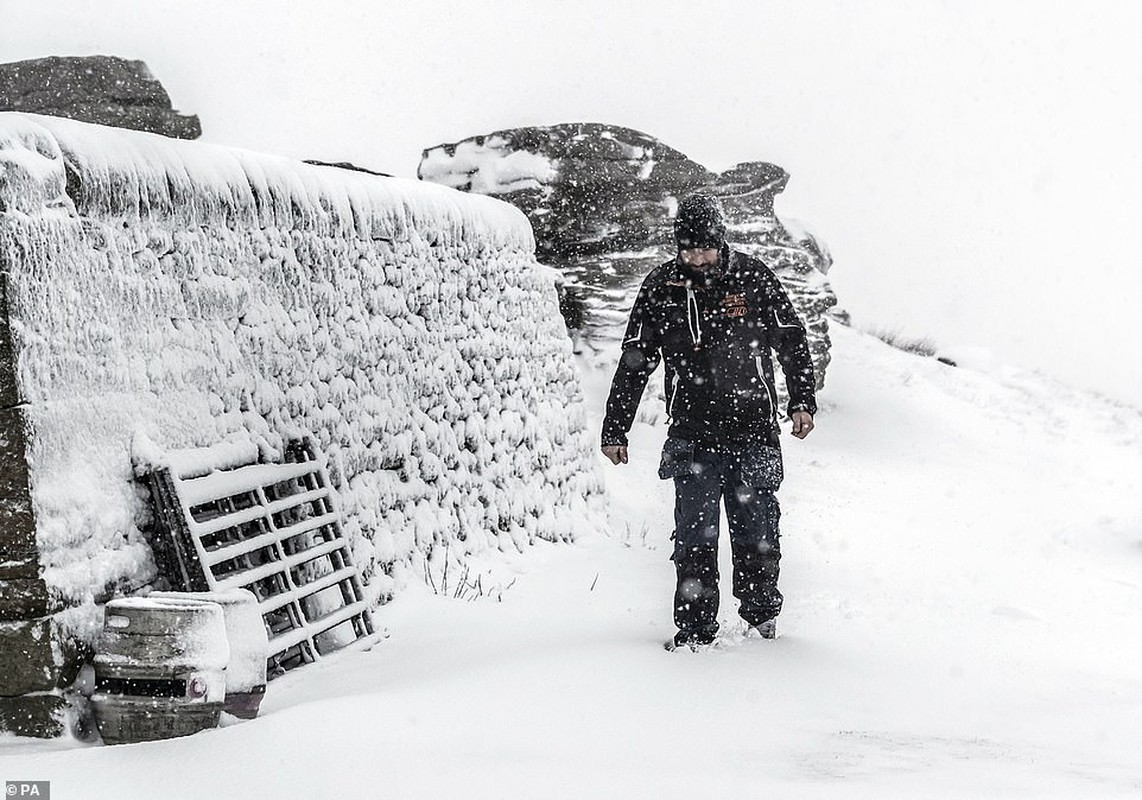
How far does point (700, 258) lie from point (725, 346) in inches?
15.1

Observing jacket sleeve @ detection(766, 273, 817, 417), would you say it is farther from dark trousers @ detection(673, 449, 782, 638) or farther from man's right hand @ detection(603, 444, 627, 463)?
man's right hand @ detection(603, 444, 627, 463)

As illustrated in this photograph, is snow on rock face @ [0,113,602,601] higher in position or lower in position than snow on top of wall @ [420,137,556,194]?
lower

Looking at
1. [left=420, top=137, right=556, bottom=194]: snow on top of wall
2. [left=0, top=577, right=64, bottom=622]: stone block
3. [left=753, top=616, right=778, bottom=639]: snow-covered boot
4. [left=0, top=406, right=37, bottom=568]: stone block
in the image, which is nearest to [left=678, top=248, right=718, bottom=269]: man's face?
[left=753, top=616, right=778, bottom=639]: snow-covered boot

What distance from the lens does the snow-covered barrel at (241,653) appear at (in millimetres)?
3645

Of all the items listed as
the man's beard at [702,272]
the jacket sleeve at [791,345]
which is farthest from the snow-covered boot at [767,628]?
the man's beard at [702,272]

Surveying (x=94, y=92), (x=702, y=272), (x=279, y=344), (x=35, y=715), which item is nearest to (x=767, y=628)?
(x=702, y=272)

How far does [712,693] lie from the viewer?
4.06m

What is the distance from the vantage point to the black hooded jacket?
4.74m

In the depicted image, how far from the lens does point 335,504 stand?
5379mm

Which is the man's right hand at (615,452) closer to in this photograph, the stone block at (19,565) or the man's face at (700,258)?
the man's face at (700,258)

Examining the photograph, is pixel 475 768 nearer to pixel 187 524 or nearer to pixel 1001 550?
pixel 187 524

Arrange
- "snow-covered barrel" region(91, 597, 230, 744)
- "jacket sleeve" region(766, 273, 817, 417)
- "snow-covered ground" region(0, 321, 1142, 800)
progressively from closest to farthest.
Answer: "snow-covered ground" region(0, 321, 1142, 800)
"snow-covered barrel" region(91, 597, 230, 744)
"jacket sleeve" region(766, 273, 817, 417)

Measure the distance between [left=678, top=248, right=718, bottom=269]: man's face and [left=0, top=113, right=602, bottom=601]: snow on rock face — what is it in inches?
75.8

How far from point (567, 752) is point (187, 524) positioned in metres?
1.79
